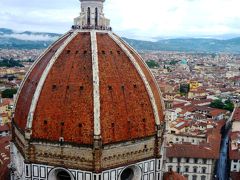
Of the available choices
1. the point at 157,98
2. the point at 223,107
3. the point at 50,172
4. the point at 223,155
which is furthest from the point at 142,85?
the point at 223,107

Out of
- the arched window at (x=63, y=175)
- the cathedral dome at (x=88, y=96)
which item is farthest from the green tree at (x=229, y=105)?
the arched window at (x=63, y=175)

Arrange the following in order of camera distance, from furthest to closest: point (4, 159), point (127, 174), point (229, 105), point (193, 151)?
point (229, 105) < point (193, 151) < point (4, 159) < point (127, 174)

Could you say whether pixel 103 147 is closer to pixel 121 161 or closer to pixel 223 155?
pixel 121 161

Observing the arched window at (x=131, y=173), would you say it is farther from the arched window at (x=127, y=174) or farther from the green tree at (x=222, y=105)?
the green tree at (x=222, y=105)

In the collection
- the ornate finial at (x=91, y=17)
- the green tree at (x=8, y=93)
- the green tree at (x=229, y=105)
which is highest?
the ornate finial at (x=91, y=17)

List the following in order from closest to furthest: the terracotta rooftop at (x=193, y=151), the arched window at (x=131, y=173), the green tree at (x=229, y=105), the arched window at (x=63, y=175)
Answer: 1. the arched window at (x=63, y=175)
2. the arched window at (x=131, y=173)
3. the terracotta rooftop at (x=193, y=151)
4. the green tree at (x=229, y=105)

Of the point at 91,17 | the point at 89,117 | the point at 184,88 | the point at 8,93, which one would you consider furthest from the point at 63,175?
the point at 184,88

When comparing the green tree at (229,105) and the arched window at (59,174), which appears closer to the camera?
the arched window at (59,174)

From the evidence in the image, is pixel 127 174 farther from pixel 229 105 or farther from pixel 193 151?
pixel 229 105
